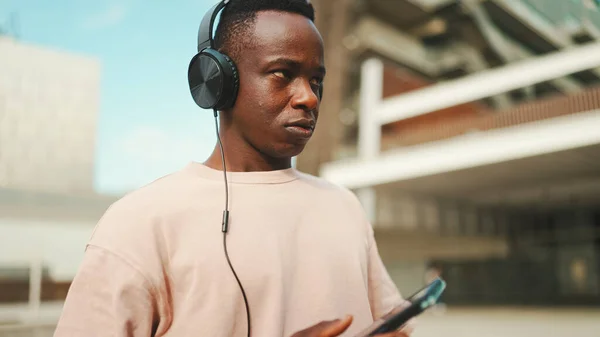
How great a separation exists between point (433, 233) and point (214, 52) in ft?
57.6

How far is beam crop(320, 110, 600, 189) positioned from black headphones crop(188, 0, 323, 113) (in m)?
11.4

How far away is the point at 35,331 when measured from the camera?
7199mm

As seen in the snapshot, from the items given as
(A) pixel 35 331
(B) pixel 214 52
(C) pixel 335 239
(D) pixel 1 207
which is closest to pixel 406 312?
(C) pixel 335 239

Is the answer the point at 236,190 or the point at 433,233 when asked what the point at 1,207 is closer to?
the point at 236,190

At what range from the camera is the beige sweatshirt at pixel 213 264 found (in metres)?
0.83

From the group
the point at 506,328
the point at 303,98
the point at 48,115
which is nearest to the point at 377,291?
the point at 303,98

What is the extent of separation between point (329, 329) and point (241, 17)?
0.55 metres

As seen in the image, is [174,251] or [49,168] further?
[49,168]

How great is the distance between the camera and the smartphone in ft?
2.44

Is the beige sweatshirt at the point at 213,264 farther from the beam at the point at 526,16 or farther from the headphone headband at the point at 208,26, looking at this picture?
the beam at the point at 526,16

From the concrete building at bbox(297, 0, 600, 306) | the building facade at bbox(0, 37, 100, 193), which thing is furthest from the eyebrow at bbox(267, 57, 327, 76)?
the concrete building at bbox(297, 0, 600, 306)

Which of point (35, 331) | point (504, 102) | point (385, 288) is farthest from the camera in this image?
point (504, 102)

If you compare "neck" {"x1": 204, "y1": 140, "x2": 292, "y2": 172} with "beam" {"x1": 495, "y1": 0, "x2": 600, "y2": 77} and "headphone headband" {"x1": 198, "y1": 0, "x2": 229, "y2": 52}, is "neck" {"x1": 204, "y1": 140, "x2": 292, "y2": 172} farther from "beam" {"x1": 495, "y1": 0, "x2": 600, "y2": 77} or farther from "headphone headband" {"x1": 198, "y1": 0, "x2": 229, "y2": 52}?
"beam" {"x1": 495, "y1": 0, "x2": 600, "y2": 77}

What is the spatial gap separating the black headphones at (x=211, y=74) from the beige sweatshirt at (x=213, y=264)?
123 millimetres
